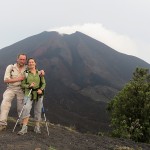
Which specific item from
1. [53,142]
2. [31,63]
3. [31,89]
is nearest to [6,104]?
[31,89]

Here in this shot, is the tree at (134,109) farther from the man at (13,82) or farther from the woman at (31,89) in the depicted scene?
the woman at (31,89)

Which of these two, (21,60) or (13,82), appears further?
(13,82)

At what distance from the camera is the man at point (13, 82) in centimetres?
1352

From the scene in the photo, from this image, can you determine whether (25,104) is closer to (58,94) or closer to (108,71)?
(58,94)

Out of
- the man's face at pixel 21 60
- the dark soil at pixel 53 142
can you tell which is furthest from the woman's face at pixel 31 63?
the dark soil at pixel 53 142

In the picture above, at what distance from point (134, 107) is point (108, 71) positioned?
12420cm

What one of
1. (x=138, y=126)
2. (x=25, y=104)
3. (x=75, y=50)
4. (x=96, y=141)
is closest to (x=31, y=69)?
(x=25, y=104)

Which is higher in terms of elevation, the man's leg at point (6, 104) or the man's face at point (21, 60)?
the man's face at point (21, 60)

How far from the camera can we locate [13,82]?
13703mm

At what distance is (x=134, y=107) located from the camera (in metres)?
35.2

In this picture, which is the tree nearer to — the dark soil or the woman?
the dark soil

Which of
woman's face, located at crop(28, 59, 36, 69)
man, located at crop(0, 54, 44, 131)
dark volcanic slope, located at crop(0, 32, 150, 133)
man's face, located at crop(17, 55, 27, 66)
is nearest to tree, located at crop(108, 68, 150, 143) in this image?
man, located at crop(0, 54, 44, 131)

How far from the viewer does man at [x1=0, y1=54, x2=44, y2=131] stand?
44.4ft

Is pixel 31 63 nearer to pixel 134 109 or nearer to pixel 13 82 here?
pixel 13 82
